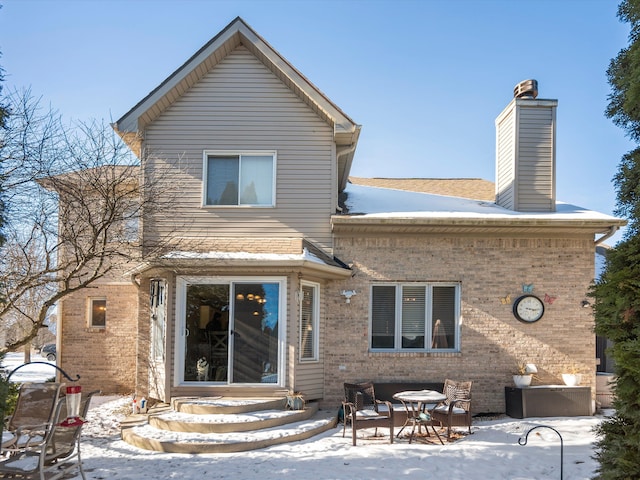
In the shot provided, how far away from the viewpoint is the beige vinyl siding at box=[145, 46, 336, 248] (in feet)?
37.3

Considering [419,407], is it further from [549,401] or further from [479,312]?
[549,401]

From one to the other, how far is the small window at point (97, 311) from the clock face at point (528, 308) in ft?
33.4

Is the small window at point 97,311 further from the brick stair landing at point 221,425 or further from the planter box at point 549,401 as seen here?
the planter box at point 549,401

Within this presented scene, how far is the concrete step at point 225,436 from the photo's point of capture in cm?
806

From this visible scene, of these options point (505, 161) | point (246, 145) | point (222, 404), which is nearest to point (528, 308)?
point (505, 161)

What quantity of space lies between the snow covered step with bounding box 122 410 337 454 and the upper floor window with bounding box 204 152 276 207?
4722 millimetres

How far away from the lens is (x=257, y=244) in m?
11.3

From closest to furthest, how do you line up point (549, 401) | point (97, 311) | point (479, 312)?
point (549, 401) → point (479, 312) → point (97, 311)

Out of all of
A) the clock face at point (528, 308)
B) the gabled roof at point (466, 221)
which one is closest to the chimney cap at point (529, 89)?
the gabled roof at point (466, 221)

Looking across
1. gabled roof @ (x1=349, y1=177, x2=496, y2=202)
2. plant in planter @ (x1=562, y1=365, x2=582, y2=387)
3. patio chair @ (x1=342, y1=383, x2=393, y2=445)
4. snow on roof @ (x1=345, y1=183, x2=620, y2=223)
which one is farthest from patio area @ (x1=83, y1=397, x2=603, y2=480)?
gabled roof @ (x1=349, y1=177, x2=496, y2=202)

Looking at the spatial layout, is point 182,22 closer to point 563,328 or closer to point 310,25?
point 310,25

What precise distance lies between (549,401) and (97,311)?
36.4 ft

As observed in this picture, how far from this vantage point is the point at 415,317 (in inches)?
450

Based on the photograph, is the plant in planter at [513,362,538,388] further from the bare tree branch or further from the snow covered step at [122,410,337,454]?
the bare tree branch
